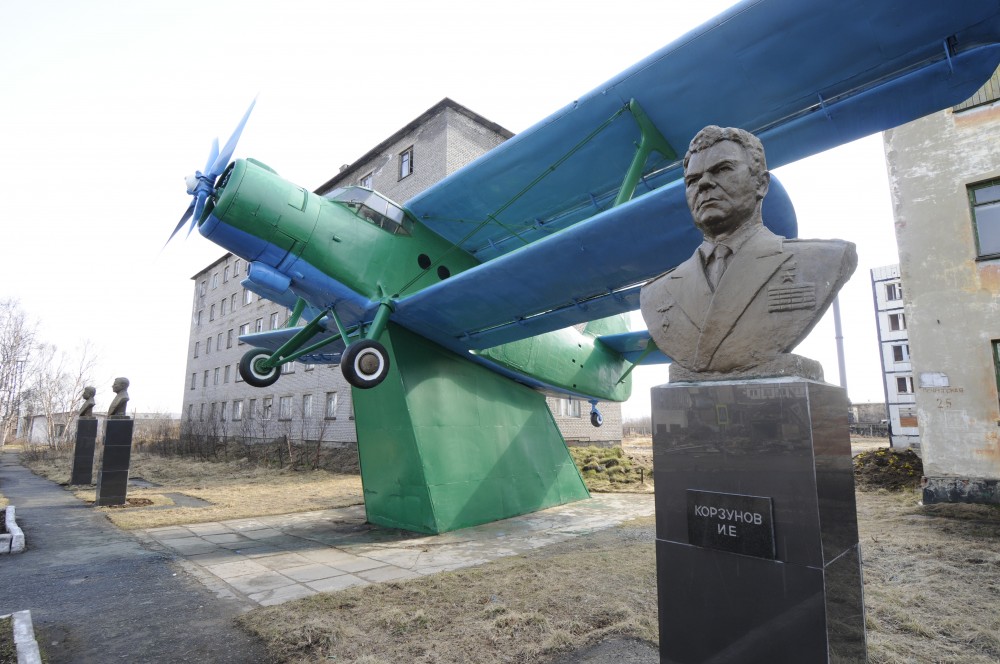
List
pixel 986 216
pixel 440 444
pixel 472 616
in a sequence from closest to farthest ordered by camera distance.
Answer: pixel 472 616 < pixel 440 444 < pixel 986 216

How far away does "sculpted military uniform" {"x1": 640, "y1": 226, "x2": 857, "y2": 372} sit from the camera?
2.61 meters

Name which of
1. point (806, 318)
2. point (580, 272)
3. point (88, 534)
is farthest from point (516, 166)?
point (88, 534)

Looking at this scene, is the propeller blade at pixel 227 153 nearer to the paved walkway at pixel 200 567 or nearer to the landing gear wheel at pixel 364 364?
the landing gear wheel at pixel 364 364

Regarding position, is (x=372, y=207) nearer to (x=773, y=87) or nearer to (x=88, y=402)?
(x=773, y=87)

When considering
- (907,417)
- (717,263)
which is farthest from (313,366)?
(907,417)

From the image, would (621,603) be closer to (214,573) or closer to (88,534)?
(214,573)

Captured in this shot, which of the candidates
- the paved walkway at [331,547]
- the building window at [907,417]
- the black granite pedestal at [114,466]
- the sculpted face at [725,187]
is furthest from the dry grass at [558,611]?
the building window at [907,417]

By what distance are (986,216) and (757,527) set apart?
1047 cm

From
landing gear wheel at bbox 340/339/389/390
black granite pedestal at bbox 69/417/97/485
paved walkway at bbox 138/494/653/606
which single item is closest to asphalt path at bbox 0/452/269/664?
paved walkway at bbox 138/494/653/606

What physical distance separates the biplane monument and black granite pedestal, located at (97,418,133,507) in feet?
15.6

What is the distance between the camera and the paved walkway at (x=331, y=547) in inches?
199

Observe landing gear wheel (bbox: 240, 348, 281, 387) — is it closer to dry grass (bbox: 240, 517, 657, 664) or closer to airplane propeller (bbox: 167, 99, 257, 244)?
airplane propeller (bbox: 167, 99, 257, 244)

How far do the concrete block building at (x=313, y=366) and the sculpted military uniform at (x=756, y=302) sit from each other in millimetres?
12053

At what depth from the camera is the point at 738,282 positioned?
2830mm
